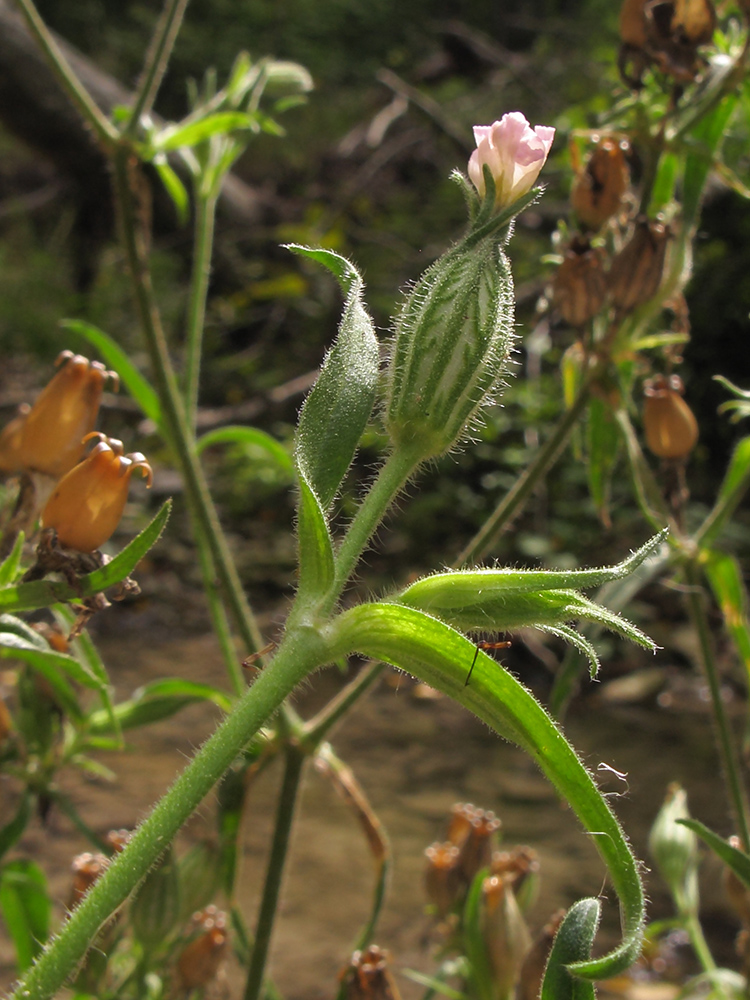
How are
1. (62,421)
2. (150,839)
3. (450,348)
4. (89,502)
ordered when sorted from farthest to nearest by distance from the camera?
(62,421), (89,502), (450,348), (150,839)

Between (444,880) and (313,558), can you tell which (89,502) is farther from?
(444,880)

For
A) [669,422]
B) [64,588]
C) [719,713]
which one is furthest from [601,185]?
[64,588]

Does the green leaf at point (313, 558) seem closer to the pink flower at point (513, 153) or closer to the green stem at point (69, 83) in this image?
the pink flower at point (513, 153)

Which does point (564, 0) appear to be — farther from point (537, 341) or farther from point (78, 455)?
point (78, 455)

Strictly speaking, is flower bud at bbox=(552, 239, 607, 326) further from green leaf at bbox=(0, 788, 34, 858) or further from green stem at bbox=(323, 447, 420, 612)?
green leaf at bbox=(0, 788, 34, 858)

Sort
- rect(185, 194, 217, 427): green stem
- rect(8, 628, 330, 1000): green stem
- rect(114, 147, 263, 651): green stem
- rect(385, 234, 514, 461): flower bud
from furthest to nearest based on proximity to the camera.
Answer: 1. rect(185, 194, 217, 427): green stem
2. rect(114, 147, 263, 651): green stem
3. rect(385, 234, 514, 461): flower bud
4. rect(8, 628, 330, 1000): green stem

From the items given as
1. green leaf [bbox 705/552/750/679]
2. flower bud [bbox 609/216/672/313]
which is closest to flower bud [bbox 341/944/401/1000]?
green leaf [bbox 705/552/750/679]
